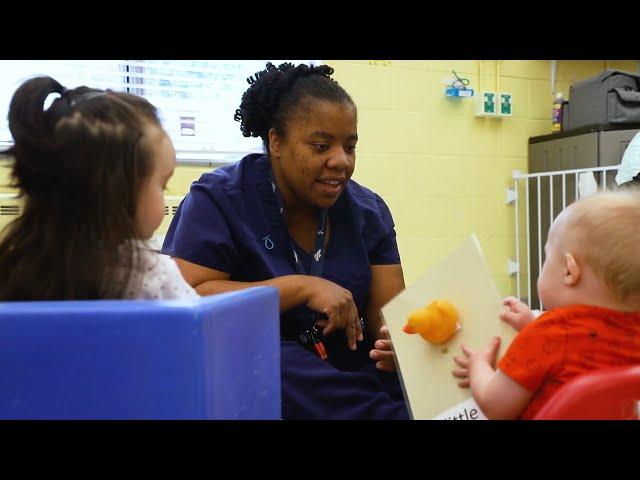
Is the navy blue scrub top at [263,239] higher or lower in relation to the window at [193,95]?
lower

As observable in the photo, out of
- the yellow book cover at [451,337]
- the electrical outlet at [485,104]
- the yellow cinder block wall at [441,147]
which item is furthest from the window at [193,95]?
the yellow book cover at [451,337]

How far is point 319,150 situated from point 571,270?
69 centimetres

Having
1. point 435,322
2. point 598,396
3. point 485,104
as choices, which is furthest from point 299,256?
point 485,104

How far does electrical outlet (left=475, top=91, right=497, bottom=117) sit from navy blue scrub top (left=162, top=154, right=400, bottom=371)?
1.90 metres

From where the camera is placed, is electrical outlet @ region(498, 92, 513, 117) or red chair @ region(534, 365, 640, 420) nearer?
red chair @ region(534, 365, 640, 420)

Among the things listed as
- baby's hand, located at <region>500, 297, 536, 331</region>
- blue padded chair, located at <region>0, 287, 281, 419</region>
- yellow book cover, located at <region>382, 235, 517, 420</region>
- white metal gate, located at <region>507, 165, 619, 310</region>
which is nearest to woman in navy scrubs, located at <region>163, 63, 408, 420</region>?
yellow book cover, located at <region>382, 235, 517, 420</region>

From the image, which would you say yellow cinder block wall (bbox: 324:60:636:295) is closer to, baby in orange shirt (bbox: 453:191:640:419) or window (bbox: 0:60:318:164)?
window (bbox: 0:60:318:164)

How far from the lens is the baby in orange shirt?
3.06 feet

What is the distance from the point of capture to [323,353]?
1392 millimetres

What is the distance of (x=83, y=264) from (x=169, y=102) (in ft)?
7.22

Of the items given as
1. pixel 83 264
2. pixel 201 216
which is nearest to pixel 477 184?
pixel 201 216

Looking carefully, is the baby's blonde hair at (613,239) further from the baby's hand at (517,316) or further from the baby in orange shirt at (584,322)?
the baby's hand at (517,316)

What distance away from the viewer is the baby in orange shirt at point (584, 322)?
933 mm
